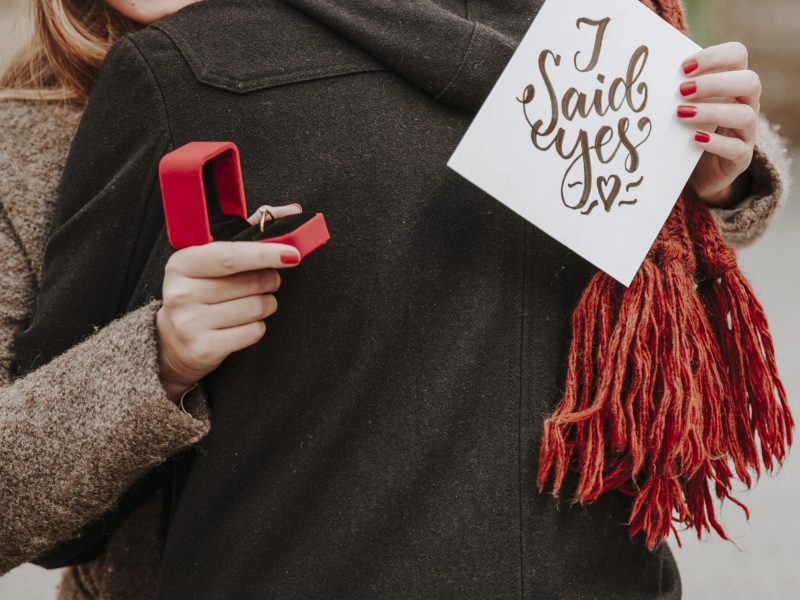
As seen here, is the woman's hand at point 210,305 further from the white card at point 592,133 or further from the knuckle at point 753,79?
the knuckle at point 753,79

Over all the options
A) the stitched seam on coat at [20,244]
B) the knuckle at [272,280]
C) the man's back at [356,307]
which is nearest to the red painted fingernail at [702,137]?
the man's back at [356,307]

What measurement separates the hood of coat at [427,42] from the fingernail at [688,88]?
5.7 inches

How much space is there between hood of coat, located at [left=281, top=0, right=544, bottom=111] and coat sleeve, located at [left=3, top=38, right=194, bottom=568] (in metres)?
0.17

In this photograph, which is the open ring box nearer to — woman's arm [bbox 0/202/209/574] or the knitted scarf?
woman's arm [bbox 0/202/209/574]

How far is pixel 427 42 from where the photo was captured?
718 mm

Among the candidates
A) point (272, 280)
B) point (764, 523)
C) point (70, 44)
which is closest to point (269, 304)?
point (272, 280)

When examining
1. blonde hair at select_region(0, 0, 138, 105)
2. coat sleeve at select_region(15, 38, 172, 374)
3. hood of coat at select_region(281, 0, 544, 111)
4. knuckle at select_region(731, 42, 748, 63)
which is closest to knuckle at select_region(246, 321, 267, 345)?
coat sleeve at select_region(15, 38, 172, 374)

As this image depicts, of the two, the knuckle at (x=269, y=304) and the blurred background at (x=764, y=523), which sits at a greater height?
the knuckle at (x=269, y=304)

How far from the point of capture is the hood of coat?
719 millimetres

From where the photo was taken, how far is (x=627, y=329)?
0.73 meters

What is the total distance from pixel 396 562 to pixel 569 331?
0.25m

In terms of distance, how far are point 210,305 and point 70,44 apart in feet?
1.17

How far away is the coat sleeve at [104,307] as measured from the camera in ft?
2.34

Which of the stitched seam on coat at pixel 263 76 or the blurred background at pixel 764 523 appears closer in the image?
the stitched seam on coat at pixel 263 76
